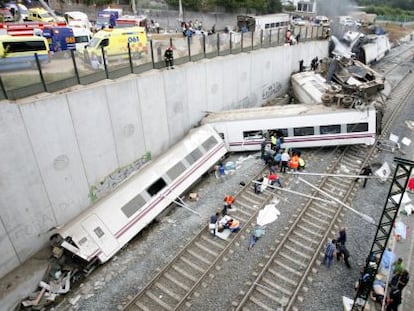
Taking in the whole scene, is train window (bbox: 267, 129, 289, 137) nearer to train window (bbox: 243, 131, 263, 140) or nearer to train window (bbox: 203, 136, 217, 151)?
train window (bbox: 243, 131, 263, 140)

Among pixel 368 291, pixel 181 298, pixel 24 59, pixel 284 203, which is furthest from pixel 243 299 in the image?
pixel 24 59

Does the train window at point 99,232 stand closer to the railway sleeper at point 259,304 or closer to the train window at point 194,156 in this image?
the train window at point 194,156

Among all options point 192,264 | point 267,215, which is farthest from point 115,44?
point 192,264

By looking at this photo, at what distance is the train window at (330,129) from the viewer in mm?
18375

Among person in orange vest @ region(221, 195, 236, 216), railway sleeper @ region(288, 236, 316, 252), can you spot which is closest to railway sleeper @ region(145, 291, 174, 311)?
person in orange vest @ region(221, 195, 236, 216)

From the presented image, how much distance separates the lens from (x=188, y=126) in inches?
775

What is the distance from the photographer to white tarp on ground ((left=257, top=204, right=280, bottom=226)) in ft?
45.3

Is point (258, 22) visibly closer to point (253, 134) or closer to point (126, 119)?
point (253, 134)

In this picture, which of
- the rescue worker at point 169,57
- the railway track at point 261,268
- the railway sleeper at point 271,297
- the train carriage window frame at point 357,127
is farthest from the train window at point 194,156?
the train carriage window frame at point 357,127

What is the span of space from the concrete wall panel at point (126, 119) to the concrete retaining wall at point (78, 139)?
44 mm

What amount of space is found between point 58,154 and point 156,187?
452 cm

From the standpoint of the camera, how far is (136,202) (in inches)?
543

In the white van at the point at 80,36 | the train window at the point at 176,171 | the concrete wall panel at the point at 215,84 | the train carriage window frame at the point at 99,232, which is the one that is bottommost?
the train carriage window frame at the point at 99,232

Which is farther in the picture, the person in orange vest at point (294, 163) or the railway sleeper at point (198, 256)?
the person in orange vest at point (294, 163)
